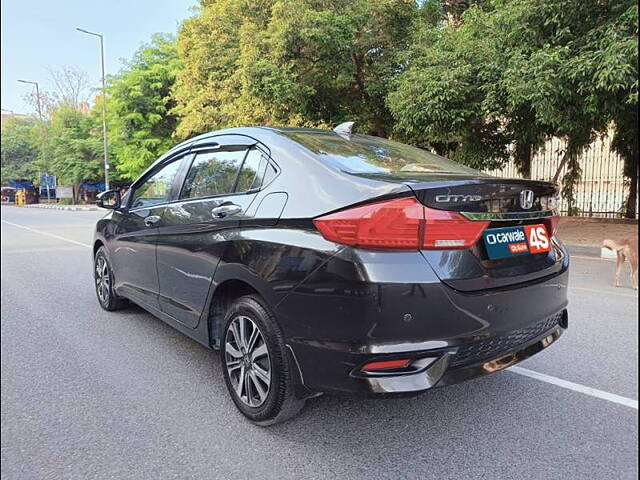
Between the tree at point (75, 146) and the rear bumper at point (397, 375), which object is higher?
the tree at point (75, 146)

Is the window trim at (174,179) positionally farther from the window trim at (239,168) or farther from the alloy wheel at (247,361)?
the alloy wheel at (247,361)

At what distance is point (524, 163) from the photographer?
602 inches

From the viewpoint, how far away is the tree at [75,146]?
36125 millimetres

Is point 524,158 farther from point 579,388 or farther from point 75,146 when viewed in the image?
point 75,146

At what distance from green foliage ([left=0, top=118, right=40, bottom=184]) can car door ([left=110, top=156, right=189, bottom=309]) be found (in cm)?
4983

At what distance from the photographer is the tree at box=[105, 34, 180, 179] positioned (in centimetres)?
2708

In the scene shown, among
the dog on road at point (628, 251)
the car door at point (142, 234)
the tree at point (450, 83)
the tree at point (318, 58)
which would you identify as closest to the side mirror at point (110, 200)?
the car door at point (142, 234)

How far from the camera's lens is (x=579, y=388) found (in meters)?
3.15

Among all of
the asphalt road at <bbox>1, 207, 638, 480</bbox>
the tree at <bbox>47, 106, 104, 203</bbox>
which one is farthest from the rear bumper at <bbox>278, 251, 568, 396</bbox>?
the tree at <bbox>47, 106, 104, 203</bbox>

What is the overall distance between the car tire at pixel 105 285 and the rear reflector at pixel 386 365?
3.58 meters

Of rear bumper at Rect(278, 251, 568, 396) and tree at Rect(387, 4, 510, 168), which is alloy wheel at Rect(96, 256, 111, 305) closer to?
rear bumper at Rect(278, 251, 568, 396)

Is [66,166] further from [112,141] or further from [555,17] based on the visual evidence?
[555,17]

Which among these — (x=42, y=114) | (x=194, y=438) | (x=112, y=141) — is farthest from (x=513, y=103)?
Answer: (x=42, y=114)

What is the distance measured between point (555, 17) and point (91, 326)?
25.7 feet
